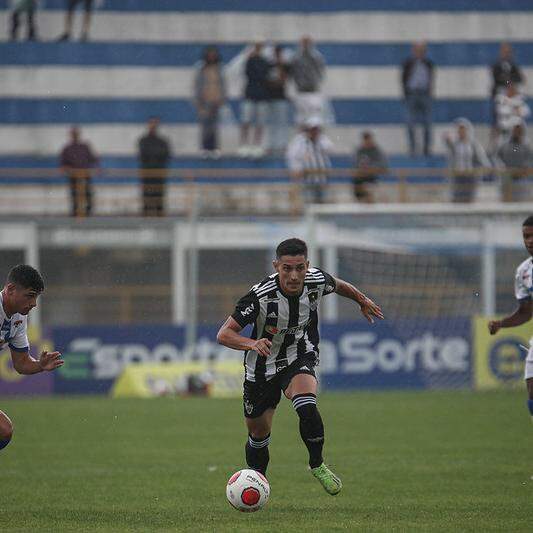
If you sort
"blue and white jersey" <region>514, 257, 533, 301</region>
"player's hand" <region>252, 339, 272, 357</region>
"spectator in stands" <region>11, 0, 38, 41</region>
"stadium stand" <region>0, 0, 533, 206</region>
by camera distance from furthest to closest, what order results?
"stadium stand" <region>0, 0, 533, 206</region>
"spectator in stands" <region>11, 0, 38, 41</region>
"blue and white jersey" <region>514, 257, 533, 301</region>
"player's hand" <region>252, 339, 272, 357</region>

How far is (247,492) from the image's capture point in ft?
28.3

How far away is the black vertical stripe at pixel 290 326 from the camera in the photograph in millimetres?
9172

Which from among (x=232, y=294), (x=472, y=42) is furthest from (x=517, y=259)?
(x=472, y=42)

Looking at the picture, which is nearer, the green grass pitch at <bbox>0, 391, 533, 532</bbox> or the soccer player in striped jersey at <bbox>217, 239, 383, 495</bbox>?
the green grass pitch at <bbox>0, 391, 533, 532</bbox>

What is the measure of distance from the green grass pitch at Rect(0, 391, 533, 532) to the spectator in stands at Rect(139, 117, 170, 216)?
6.62 meters

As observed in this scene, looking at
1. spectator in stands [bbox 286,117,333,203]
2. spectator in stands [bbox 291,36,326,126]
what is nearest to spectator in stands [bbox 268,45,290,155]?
spectator in stands [bbox 291,36,326,126]

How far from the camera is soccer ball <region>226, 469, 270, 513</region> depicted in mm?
8625

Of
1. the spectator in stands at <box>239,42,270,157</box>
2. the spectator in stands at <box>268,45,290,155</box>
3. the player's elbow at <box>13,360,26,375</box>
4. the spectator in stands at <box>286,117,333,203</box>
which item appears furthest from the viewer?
the spectator in stands at <box>268,45,290,155</box>

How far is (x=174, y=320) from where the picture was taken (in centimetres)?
2475

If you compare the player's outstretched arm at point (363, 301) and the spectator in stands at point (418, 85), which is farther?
the spectator in stands at point (418, 85)

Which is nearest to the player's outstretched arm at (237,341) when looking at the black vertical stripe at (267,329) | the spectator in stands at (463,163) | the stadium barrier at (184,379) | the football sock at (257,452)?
the black vertical stripe at (267,329)

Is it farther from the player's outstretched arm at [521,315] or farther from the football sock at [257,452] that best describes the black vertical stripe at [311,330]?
the player's outstretched arm at [521,315]

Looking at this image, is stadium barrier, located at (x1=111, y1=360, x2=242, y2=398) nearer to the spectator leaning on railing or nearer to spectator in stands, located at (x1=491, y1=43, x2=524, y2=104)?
spectator in stands, located at (x1=491, y1=43, x2=524, y2=104)

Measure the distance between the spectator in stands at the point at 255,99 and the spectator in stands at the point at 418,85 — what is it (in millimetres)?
2981
